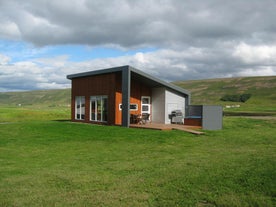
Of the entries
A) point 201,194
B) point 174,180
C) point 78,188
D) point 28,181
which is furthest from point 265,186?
point 28,181

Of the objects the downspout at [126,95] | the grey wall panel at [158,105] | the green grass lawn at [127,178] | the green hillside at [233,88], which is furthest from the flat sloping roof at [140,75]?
the green hillside at [233,88]

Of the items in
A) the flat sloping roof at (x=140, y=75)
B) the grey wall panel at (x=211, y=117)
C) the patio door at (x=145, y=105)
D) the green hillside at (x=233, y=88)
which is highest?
the green hillside at (x=233, y=88)

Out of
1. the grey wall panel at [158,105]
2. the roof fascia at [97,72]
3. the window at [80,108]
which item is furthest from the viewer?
the window at [80,108]

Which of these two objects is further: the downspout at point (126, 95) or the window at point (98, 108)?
the window at point (98, 108)

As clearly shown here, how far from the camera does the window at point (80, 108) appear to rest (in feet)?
86.4

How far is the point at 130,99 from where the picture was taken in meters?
23.9

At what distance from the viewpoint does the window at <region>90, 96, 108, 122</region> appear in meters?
23.6

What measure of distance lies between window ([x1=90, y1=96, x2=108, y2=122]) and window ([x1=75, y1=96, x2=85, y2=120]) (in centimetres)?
143

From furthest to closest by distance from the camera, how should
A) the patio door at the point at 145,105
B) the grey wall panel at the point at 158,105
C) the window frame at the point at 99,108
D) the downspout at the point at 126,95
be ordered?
the patio door at the point at 145,105, the grey wall panel at the point at 158,105, the window frame at the point at 99,108, the downspout at the point at 126,95

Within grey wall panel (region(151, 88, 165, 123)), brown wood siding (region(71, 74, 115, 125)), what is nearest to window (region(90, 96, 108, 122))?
brown wood siding (region(71, 74, 115, 125))

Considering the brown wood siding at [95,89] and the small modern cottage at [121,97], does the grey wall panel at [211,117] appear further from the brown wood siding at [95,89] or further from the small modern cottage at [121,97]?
the brown wood siding at [95,89]

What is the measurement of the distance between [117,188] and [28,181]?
2253 millimetres

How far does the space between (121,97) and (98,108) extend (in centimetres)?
261

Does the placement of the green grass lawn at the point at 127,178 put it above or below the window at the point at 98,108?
below
